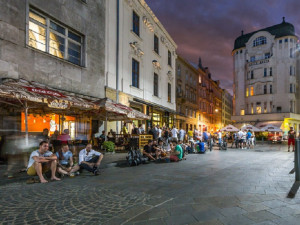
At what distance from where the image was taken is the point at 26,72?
10195 mm

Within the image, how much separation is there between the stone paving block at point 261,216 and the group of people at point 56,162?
17.1 ft

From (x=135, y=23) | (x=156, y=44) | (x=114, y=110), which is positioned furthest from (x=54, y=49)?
(x=156, y=44)

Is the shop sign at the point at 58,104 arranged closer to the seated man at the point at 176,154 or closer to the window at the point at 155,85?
the seated man at the point at 176,154

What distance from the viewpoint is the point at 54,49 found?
1198 centimetres

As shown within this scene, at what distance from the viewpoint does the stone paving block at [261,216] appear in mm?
3691

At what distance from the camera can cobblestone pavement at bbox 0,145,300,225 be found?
3.78 metres

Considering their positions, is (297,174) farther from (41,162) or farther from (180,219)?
(41,162)

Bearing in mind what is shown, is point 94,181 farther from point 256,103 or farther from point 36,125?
point 256,103

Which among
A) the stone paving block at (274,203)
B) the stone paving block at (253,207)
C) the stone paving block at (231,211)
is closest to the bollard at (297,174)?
the stone paving block at (274,203)

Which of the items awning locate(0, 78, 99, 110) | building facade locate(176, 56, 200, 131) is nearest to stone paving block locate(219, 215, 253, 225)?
awning locate(0, 78, 99, 110)

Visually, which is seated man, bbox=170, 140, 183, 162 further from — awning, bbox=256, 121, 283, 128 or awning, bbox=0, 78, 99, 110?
awning, bbox=256, 121, 283, 128

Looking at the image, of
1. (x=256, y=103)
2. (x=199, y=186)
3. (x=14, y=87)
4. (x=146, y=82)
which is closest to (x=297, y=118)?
(x=256, y=103)

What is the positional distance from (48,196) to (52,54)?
8.66 m

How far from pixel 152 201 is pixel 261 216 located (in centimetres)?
209
